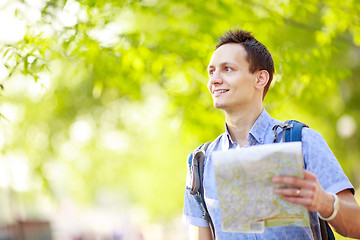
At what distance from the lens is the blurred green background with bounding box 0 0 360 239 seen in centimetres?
476

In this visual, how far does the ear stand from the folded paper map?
592 mm

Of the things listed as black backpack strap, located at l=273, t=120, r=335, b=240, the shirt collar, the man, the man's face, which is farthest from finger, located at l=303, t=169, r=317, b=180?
the man's face

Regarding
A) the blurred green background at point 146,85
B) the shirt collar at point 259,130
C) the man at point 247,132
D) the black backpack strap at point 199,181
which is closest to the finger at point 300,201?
the man at point 247,132

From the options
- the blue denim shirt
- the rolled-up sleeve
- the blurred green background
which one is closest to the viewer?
the blue denim shirt

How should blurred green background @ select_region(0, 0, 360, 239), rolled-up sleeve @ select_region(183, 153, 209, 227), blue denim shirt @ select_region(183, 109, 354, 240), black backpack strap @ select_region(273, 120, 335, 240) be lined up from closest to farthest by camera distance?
blue denim shirt @ select_region(183, 109, 354, 240)
black backpack strap @ select_region(273, 120, 335, 240)
rolled-up sleeve @ select_region(183, 153, 209, 227)
blurred green background @ select_region(0, 0, 360, 239)

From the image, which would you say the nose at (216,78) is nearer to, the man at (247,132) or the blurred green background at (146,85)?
the man at (247,132)

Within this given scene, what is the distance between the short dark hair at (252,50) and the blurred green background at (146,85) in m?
1.70

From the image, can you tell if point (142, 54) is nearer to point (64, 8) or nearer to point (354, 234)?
point (64, 8)

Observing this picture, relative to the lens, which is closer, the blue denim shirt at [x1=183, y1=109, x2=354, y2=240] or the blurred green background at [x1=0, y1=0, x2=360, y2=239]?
the blue denim shirt at [x1=183, y1=109, x2=354, y2=240]

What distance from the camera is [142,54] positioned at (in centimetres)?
538

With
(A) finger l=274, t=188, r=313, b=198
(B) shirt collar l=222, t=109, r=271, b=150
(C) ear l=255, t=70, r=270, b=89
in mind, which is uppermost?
(C) ear l=255, t=70, r=270, b=89

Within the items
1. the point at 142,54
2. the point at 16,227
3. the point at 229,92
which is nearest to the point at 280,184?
the point at 229,92

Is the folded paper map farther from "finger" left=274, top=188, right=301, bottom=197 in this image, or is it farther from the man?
the man

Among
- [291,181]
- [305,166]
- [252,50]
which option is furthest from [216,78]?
[291,181]
